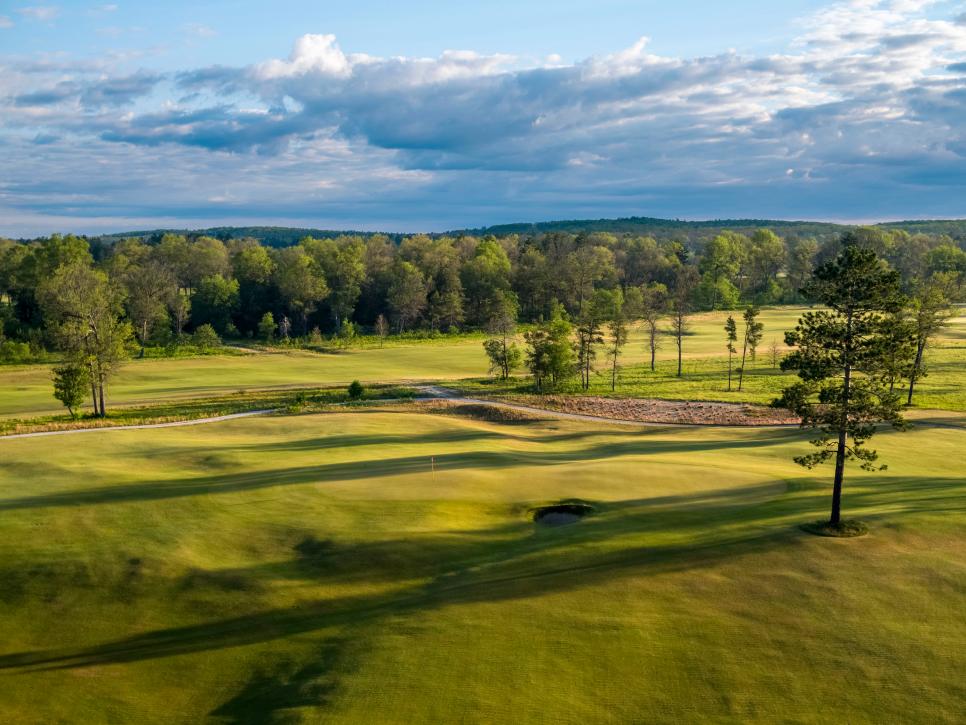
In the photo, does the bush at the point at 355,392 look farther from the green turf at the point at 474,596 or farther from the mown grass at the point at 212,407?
the green turf at the point at 474,596

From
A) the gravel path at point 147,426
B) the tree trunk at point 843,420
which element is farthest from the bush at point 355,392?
the tree trunk at point 843,420

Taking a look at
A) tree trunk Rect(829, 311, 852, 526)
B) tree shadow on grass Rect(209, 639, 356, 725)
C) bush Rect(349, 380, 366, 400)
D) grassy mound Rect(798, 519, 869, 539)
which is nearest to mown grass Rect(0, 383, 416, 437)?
bush Rect(349, 380, 366, 400)

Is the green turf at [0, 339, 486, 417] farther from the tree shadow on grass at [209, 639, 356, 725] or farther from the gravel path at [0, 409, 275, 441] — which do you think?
the tree shadow on grass at [209, 639, 356, 725]

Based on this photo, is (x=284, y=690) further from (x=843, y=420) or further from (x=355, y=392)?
(x=355, y=392)

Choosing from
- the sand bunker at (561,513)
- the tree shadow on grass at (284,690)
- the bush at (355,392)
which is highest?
the sand bunker at (561,513)

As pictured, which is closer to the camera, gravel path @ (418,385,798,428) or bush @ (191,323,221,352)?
gravel path @ (418,385,798,428)

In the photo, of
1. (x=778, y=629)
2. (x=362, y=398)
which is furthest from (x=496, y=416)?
(x=778, y=629)
